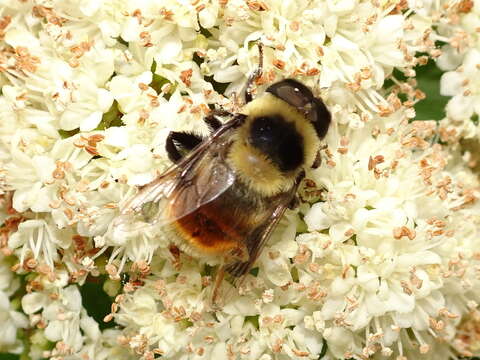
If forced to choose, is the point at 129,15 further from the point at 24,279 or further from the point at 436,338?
the point at 436,338

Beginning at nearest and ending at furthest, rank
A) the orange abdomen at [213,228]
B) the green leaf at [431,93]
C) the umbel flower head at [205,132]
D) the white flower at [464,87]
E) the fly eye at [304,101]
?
the orange abdomen at [213,228], the fly eye at [304,101], the umbel flower head at [205,132], the white flower at [464,87], the green leaf at [431,93]

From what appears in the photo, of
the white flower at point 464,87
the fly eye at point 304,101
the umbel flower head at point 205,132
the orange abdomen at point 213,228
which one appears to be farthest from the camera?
the white flower at point 464,87

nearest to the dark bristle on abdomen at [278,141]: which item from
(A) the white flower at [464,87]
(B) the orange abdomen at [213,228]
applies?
(B) the orange abdomen at [213,228]

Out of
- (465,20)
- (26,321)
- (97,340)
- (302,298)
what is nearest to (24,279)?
(26,321)

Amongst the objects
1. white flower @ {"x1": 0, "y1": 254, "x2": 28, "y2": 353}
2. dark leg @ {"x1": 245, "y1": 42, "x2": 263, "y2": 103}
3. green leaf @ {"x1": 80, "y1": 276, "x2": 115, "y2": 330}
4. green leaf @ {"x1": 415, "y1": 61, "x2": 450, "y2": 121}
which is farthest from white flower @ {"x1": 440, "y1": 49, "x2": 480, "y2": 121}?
white flower @ {"x1": 0, "y1": 254, "x2": 28, "y2": 353}

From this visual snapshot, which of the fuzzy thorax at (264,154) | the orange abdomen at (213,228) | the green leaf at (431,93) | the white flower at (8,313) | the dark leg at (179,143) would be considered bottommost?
the white flower at (8,313)

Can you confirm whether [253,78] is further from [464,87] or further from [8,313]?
[8,313]

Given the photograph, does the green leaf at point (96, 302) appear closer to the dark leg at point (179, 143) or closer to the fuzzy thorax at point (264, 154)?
the dark leg at point (179, 143)

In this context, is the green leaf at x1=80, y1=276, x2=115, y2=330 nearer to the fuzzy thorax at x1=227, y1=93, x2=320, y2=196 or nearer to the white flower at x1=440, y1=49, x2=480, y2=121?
the fuzzy thorax at x1=227, y1=93, x2=320, y2=196

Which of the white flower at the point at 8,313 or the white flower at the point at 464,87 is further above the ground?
the white flower at the point at 464,87
